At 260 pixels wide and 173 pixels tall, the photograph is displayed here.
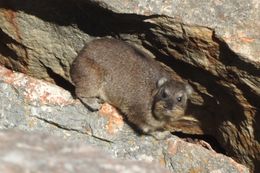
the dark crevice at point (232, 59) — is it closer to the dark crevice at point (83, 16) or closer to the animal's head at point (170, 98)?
the animal's head at point (170, 98)

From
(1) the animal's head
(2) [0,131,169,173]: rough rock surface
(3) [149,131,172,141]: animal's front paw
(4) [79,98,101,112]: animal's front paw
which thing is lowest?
(3) [149,131,172,141]: animal's front paw

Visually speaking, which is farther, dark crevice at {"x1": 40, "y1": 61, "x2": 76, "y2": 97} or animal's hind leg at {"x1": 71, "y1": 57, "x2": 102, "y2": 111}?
dark crevice at {"x1": 40, "y1": 61, "x2": 76, "y2": 97}

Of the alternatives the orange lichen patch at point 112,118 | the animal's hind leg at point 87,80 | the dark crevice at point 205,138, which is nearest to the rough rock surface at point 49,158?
the orange lichen patch at point 112,118

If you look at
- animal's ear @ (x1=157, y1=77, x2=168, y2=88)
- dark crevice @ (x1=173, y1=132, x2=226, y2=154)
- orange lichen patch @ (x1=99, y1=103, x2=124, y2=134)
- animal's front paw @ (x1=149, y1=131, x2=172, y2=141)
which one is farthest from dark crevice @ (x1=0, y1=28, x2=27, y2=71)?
dark crevice @ (x1=173, y1=132, x2=226, y2=154)

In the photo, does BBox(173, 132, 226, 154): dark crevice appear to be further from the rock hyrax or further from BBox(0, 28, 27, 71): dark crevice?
BBox(0, 28, 27, 71): dark crevice

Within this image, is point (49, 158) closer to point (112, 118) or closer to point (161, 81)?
point (161, 81)

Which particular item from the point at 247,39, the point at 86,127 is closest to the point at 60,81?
the point at 86,127
